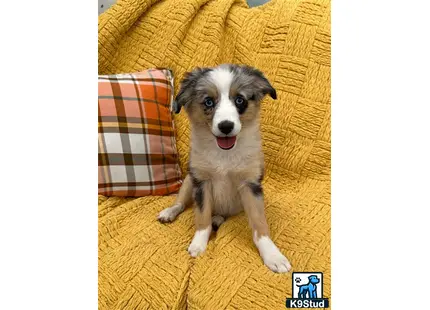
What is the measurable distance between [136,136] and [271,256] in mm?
995

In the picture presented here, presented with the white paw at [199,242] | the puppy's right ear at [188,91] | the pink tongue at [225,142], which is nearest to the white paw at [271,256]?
the white paw at [199,242]

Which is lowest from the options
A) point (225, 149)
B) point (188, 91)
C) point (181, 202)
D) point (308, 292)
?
point (181, 202)

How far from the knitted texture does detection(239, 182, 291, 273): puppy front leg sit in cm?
4

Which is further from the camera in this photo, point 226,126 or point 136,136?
point 136,136

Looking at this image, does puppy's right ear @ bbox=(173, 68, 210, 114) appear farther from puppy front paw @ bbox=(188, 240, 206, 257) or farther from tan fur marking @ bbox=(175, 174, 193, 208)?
puppy front paw @ bbox=(188, 240, 206, 257)

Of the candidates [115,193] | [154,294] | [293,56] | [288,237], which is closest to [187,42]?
[293,56]

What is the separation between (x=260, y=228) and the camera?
5.65 ft

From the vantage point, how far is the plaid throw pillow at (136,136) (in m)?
2.02

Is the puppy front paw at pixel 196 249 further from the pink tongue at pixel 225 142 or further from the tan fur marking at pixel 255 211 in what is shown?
the pink tongue at pixel 225 142

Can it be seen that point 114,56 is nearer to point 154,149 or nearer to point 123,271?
point 154,149

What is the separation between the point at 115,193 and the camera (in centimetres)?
206

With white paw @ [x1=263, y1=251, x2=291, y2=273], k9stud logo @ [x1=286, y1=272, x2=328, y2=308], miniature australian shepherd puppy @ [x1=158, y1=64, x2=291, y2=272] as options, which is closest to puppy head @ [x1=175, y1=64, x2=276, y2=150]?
miniature australian shepherd puppy @ [x1=158, y1=64, x2=291, y2=272]

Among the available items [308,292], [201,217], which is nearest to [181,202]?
[201,217]

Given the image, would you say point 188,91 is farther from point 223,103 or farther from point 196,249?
point 196,249
